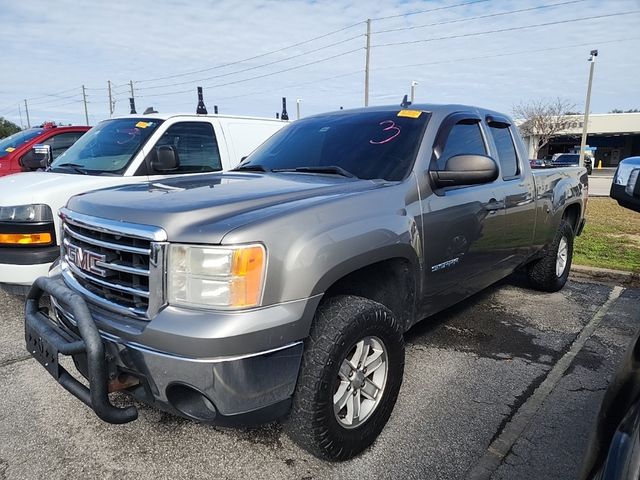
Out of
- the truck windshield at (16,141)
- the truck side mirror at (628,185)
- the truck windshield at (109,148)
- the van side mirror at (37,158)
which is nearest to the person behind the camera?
the truck side mirror at (628,185)

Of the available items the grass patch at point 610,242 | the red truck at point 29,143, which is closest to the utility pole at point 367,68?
the grass patch at point 610,242

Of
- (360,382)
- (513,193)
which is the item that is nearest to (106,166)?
(360,382)

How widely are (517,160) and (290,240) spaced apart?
3.09 meters

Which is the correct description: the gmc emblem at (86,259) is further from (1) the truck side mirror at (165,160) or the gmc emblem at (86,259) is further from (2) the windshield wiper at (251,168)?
(1) the truck side mirror at (165,160)

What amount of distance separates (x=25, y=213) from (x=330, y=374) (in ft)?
10.6

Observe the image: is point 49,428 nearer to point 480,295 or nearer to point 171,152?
point 171,152

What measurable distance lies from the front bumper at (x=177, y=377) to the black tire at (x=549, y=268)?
3.92 m

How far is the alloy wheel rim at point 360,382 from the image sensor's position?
2.51m

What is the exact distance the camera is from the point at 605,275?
6277 millimetres

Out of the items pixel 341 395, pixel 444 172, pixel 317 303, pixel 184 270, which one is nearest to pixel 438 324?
pixel 444 172

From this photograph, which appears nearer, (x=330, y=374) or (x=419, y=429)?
(x=330, y=374)

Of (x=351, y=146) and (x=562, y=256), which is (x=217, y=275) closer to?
(x=351, y=146)

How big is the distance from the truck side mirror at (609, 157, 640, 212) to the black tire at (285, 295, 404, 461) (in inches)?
47.7

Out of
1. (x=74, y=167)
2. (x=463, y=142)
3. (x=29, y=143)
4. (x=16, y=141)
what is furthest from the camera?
(x=16, y=141)
